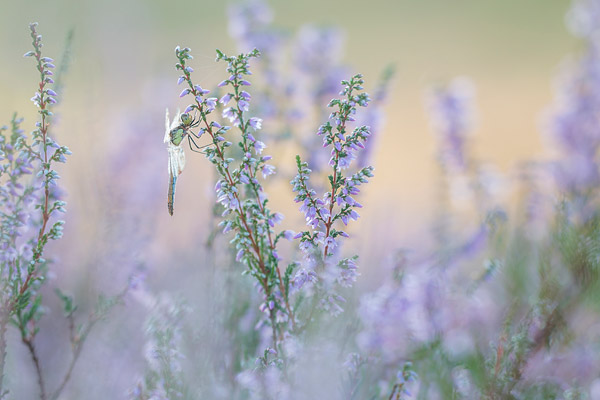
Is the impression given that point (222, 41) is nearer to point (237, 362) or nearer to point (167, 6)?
point (167, 6)

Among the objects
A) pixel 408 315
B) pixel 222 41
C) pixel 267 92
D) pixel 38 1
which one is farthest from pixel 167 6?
pixel 408 315

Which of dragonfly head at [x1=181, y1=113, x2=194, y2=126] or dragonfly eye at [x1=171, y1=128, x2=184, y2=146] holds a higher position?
dragonfly head at [x1=181, y1=113, x2=194, y2=126]

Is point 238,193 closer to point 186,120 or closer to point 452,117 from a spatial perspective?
point 186,120

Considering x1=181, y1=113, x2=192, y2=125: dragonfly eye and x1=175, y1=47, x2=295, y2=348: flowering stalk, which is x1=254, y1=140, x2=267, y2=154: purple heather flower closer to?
x1=175, y1=47, x2=295, y2=348: flowering stalk

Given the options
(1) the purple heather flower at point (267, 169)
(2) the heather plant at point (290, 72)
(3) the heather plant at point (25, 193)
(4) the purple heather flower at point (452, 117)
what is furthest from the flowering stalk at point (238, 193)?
(4) the purple heather flower at point (452, 117)

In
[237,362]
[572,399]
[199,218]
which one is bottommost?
[572,399]

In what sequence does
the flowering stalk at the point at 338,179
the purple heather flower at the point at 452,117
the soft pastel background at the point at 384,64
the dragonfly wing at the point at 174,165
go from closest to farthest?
Result: the flowering stalk at the point at 338,179 < the dragonfly wing at the point at 174,165 < the purple heather flower at the point at 452,117 < the soft pastel background at the point at 384,64

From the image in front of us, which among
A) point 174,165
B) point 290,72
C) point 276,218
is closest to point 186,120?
point 174,165

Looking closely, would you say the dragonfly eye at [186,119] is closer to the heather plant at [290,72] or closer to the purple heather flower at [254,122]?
the purple heather flower at [254,122]

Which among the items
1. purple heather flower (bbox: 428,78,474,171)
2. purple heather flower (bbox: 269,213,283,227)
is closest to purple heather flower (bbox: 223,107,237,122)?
purple heather flower (bbox: 269,213,283,227)
